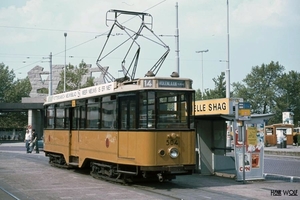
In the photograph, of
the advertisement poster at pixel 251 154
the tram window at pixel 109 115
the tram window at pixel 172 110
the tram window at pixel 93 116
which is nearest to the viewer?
the tram window at pixel 172 110

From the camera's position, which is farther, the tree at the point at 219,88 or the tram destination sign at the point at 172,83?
the tree at the point at 219,88

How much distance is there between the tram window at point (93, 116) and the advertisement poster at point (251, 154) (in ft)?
15.4

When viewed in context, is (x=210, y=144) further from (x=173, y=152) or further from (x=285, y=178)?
(x=173, y=152)

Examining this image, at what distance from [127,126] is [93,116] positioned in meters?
2.76

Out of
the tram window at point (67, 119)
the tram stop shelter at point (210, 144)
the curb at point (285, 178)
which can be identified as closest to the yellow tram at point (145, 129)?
the tram stop shelter at point (210, 144)

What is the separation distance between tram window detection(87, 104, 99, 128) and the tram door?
199 cm

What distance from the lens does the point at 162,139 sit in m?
14.3

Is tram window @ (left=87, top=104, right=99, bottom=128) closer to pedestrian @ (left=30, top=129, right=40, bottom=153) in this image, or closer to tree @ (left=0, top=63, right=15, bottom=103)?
pedestrian @ (left=30, top=129, right=40, bottom=153)

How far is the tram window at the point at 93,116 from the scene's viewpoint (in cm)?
1697

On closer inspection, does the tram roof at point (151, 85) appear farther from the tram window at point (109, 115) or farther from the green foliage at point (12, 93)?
the green foliage at point (12, 93)

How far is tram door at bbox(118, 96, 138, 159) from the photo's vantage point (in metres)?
14.6

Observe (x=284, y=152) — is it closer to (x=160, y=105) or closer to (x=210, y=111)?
(x=210, y=111)

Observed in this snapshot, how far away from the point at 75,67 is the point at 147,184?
179 feet

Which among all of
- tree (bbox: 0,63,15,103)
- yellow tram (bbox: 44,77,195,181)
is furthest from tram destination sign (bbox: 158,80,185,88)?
tree (bbox: 0,63,15,103)
